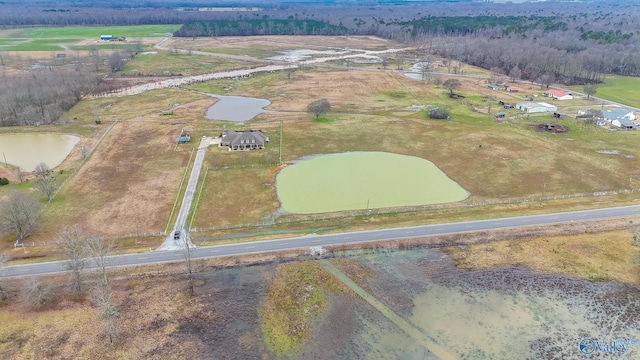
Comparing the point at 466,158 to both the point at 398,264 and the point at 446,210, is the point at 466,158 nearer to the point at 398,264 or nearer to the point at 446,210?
the point at 446,210

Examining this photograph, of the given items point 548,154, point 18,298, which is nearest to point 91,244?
point 18,298

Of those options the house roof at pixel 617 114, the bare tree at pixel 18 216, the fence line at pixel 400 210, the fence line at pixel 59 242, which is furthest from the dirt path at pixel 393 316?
the house roof at pixel 617 114

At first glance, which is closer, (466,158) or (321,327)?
(321,327)

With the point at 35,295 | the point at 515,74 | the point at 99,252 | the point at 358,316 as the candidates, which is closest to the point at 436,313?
the point at 358,316

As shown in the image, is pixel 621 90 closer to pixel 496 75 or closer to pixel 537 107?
pixel 496 75

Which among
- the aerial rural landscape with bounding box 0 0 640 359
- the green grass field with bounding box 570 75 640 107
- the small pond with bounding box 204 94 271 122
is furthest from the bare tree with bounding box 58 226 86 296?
the green grass field with bounding box 570 75 640 107
